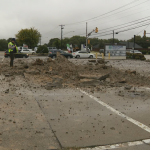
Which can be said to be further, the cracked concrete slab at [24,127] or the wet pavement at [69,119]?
the wet pavement at [69,119]

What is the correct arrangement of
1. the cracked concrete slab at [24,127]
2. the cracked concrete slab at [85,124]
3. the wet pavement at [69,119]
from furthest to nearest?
the cracked concrete slab at [85,124]
the wet pavement at [69,119]
the cracked concrete slab at [24,127]

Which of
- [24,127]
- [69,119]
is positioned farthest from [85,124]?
[24,127]

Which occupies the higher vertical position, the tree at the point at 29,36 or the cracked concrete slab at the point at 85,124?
the tree at the point at 29,36

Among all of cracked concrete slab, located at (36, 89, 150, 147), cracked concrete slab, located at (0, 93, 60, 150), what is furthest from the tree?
cracked concrete slab, located at (0, 93, 60, 150)

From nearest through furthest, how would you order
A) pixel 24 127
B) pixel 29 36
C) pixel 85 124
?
1. pixel 24 127
2. pixel 85 124
3. pixel 29 36

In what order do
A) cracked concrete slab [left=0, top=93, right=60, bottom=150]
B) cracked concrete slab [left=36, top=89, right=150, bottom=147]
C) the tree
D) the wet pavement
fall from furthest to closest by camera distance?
the tree
cracked concrete slab [left=36, top=89, right=150, bottom=147]
the wet pavement
cracked concrete slab [left=0, top=93, right=60, bottom=150]

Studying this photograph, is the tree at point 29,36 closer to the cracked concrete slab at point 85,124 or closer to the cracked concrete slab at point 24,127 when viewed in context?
the cracked concrete slab at point 85,124

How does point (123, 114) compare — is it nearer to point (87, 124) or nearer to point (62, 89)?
point (87, 124)

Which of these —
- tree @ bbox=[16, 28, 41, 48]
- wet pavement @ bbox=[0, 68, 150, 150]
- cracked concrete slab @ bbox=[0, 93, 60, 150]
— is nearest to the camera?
cracked concrete slab @ bbox=[0, 93, 60, 150]

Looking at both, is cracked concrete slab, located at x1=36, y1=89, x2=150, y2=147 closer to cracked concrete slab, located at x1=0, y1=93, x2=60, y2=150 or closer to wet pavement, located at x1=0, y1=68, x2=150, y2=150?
wet pavement, located at x1=0, y1=68, x2=150, y2=150

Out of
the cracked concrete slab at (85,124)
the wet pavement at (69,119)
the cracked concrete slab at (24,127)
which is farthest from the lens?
the cracked concrete slab at (85,124)

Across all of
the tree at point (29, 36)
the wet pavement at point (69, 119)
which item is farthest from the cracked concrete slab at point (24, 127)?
the tree at point (29, 36)

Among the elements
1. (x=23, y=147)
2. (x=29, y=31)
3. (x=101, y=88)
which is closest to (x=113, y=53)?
(x=101, y=88)

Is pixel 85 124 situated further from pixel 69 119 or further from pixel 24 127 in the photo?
pixel 24 127
